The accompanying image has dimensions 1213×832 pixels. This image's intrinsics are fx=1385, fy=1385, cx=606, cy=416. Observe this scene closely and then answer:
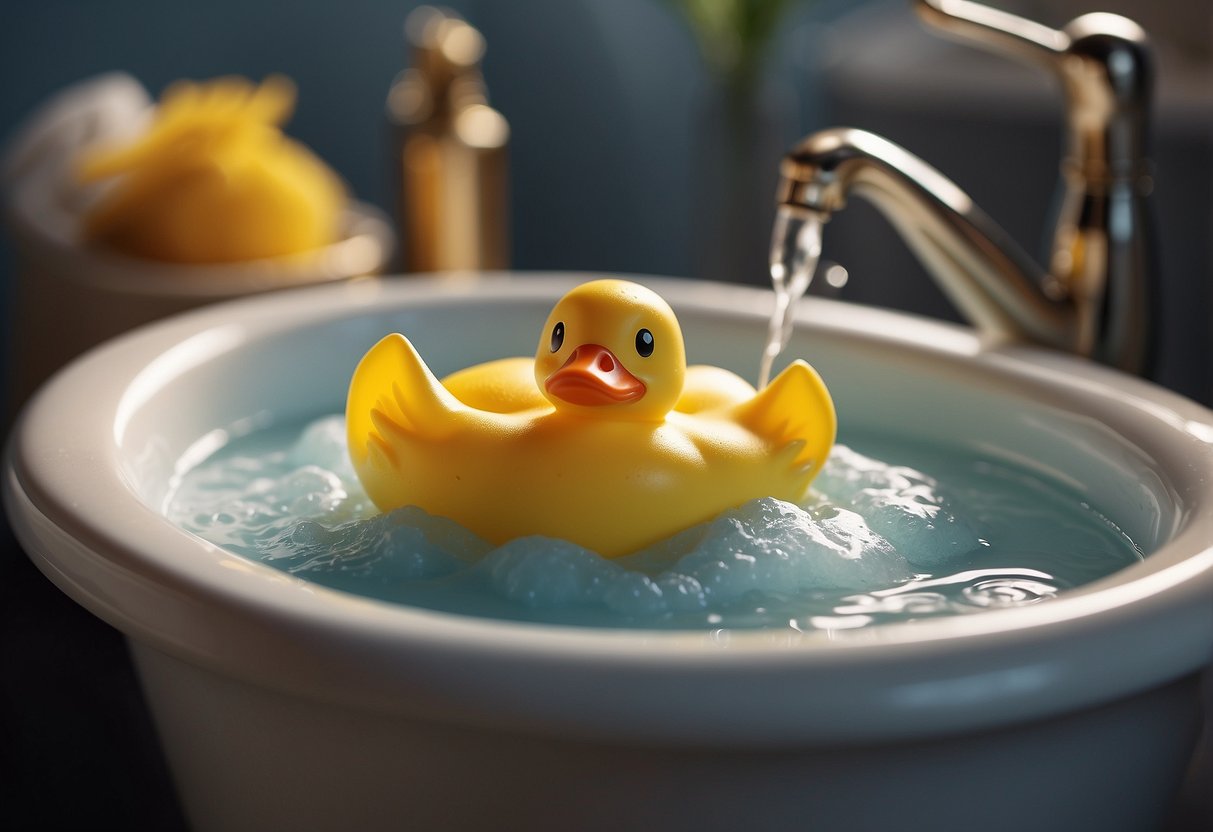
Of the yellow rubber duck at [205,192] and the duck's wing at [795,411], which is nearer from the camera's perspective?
→ the duck's wing at [795,411]

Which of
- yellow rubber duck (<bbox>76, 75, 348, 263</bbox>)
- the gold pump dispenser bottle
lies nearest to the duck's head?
yellow rubber duck (<bbox>76, 75, 348, 263</bbox>)

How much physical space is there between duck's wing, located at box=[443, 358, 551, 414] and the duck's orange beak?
0.06 m

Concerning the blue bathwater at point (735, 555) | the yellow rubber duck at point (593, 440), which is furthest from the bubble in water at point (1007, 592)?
the yellow rubber duck at point (593, 440)

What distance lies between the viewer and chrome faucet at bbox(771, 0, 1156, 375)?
0.98m

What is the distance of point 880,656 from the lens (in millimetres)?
506

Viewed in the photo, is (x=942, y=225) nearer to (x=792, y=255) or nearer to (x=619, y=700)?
(x=792, y=255)

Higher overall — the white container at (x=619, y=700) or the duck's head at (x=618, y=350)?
the duck's head at (x=618, y=350)

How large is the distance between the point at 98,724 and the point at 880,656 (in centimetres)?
61

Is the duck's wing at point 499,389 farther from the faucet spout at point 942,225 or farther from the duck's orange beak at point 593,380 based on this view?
the faucet spout at point 942,225

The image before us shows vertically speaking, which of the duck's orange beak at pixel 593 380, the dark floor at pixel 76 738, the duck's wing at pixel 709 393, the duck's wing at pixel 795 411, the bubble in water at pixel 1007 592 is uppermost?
the duck's orange beak at pixel 593 380

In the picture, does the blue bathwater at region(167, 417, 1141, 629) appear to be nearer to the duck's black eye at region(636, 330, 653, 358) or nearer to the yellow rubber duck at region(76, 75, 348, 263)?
the duck's black eye at region(636, 330, 653, 358)

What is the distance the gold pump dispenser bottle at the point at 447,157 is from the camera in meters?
1.52

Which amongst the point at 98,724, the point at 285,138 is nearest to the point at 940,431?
the point at 98,724

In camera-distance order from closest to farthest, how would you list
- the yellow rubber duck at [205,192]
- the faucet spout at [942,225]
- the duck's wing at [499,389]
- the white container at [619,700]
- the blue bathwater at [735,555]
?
the white container at [619,700] < the blue bathwater at [735,555] < the duck's wing at [499,389] < the faucet spout at [942,225] < the yellow rubber duck at [205,192]
